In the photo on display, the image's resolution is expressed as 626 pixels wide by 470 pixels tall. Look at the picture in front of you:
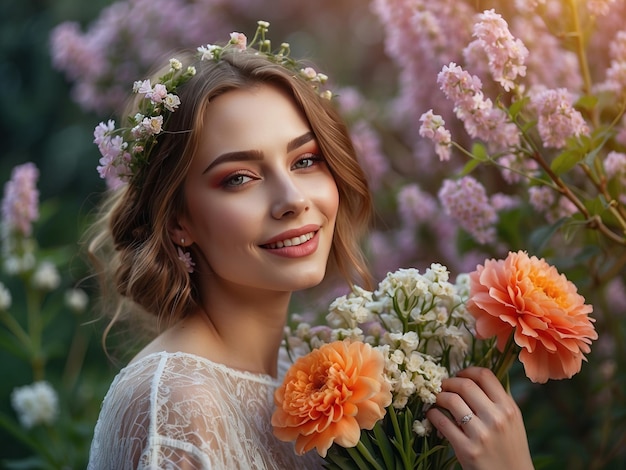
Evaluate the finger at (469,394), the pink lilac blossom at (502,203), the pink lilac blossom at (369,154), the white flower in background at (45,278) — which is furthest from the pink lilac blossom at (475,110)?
the white flower in background at (45,278)

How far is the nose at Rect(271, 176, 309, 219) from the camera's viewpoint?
136 centimetres

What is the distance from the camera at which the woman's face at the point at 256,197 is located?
1.38m

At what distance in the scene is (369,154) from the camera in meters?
2.53

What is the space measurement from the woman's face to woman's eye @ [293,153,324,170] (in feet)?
0.06

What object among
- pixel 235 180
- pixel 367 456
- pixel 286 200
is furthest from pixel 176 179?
pixel 367 456

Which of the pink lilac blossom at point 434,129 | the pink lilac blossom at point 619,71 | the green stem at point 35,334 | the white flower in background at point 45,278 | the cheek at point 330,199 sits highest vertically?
the pink lilac blossom at point 619,71

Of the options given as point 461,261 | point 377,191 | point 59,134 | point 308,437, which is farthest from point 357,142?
point 59,134

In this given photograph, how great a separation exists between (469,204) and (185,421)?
77 centimetres

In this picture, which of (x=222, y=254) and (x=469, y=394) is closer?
(x=469, y=394)

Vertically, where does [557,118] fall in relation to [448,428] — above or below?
above

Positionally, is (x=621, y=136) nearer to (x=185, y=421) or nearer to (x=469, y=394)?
(x=469, y=394)

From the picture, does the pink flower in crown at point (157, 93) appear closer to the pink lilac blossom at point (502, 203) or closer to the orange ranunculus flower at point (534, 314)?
the orange ranunculus flower at point (534, 314)

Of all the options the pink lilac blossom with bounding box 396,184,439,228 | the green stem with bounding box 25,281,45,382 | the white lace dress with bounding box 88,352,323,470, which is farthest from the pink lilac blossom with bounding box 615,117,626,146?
the green stem with bounding box 25,281,45,382

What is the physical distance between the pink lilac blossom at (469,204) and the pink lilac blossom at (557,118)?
0.72ft
